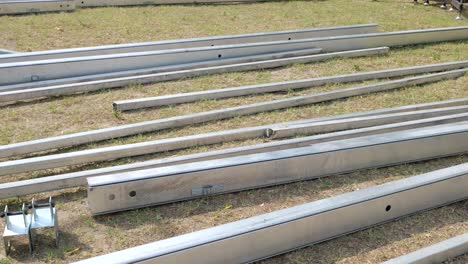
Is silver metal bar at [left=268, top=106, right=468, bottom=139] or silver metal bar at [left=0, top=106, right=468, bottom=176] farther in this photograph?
silver metal bar at [left=268, top=106, right=468, bottom=139]

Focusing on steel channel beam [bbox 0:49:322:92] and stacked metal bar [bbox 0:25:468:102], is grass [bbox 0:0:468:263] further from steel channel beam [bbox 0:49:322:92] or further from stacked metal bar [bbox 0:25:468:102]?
steel channel beam [bbox 0:49:322:92]

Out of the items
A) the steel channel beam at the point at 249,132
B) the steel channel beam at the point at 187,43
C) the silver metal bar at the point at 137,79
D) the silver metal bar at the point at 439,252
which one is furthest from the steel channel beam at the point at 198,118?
the silver metal bar at the point at 439,252

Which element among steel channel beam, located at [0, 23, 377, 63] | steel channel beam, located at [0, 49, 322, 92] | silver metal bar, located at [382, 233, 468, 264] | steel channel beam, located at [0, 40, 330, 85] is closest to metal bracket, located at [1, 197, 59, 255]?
silver metal bar, located at [382, 233, 468, 264]

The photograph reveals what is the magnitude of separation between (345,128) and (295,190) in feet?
4.27

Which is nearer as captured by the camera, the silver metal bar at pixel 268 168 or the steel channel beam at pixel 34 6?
the silver metal bar at pixel 268 168

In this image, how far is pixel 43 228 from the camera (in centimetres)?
360

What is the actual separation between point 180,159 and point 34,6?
265 inches

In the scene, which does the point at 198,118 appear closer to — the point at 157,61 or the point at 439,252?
the point at 157,61

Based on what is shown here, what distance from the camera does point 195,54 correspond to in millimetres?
7094

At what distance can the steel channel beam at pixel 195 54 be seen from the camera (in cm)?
625

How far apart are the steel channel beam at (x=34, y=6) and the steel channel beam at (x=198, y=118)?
5.70m

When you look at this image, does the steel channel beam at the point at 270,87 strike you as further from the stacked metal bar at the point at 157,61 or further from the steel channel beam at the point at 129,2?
the steel channel beam at the point at 129,2

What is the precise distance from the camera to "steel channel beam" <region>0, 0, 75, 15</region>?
949 cm

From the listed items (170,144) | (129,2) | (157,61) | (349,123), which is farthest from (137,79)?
(129,2)
